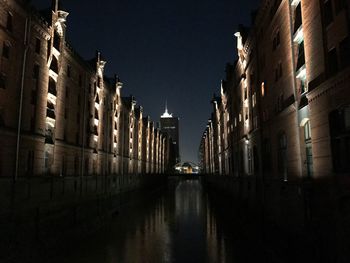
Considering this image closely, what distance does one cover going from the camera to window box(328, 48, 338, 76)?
47.3 ft

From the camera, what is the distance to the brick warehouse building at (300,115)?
44.7ft

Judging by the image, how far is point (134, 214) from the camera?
38750 mm

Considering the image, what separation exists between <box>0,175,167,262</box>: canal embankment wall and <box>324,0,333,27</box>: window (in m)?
20.7

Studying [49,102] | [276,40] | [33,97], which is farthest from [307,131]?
[49,102]

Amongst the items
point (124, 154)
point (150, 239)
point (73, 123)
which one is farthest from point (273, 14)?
point (124, 154)

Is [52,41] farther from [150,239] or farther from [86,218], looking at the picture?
[150,239]

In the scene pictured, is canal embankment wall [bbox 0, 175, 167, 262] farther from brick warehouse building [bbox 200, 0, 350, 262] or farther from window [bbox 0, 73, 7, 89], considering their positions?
brick warehouse building [bbox 200, 0, 350, 262]

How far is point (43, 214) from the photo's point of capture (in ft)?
86.2

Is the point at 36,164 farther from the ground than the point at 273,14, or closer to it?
closer to it

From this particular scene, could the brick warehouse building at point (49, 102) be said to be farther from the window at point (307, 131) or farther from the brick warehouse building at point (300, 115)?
the window at point (307, 131)

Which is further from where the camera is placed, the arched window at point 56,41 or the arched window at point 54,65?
the arched window at point 56,41

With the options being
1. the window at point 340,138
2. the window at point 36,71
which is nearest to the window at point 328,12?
the window at point 340,138

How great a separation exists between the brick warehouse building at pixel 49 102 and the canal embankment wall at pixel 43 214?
1587 mm

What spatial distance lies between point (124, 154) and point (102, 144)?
49.8 feet
